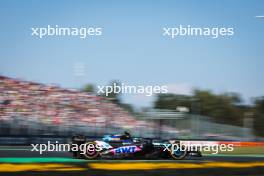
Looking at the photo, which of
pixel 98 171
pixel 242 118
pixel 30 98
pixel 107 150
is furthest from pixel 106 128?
pixel 242 118

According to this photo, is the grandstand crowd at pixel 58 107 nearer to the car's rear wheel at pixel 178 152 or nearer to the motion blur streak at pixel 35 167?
the car's rear wheel at pixel 178 152

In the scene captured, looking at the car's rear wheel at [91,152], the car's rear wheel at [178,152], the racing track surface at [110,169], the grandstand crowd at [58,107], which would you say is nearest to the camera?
the racing track surface at [110,169]

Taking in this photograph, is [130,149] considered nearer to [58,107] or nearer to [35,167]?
[58,107]

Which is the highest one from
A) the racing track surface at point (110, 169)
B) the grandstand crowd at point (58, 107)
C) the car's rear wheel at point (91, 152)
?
the grandstand crowd at point (58, 107)

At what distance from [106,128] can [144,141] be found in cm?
104

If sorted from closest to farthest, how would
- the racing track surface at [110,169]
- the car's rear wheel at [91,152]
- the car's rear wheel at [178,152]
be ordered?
the racing track surface at [110,169] < the car's rear wheel at [91,152] < the car's rear wheel at [178,152]

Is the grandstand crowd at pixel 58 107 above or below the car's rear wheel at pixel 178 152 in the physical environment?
above

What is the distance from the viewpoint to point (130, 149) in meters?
9.78

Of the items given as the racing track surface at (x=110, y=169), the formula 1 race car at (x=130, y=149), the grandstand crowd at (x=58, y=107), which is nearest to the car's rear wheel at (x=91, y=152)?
the formula 1 race car at (x=130, y=149)

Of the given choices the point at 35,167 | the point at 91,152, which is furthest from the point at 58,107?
the point at 35,167

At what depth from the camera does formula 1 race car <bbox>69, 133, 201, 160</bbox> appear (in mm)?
9180

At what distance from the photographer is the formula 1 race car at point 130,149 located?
30.1 feet

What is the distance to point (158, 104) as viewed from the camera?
8.42 meters

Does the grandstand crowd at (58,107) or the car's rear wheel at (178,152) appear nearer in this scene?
the grandstand crowd at (58,107)
